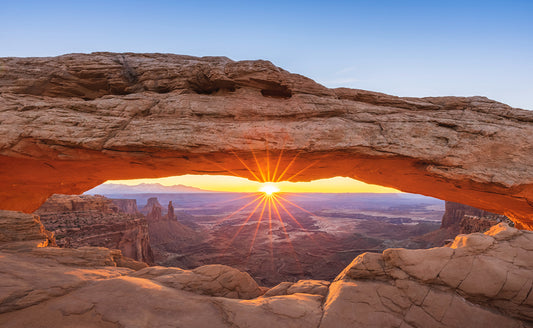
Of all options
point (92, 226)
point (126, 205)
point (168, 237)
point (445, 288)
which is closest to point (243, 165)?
point (445, 288)

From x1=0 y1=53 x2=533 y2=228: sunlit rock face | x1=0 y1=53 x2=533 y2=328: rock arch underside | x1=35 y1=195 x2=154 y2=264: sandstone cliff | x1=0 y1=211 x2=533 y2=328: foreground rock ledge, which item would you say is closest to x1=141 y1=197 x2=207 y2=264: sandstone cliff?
x1=35 y1=195 x2=154 y2=264: sandstone cliff

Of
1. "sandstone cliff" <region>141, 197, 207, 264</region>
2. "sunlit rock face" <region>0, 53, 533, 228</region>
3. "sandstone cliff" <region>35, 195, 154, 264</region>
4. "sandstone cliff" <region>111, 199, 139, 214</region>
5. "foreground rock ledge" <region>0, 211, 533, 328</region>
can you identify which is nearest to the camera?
"foreground rock ledge" <region>0, 211, 533, 328</region>

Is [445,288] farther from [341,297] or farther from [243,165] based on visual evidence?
[243,165]

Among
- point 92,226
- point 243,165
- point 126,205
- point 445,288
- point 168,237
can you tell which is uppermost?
point 243,165

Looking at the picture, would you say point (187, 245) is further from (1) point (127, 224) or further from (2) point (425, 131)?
(2) point (425, 131)

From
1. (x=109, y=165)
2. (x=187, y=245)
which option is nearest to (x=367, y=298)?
(x=109, y=165)

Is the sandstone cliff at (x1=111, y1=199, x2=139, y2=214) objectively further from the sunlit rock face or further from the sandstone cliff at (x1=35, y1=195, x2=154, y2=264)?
the sunlit rock face

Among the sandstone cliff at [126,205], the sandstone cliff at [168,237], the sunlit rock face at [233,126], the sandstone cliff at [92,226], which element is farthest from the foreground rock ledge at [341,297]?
the sandstone cliff at [126,205]
